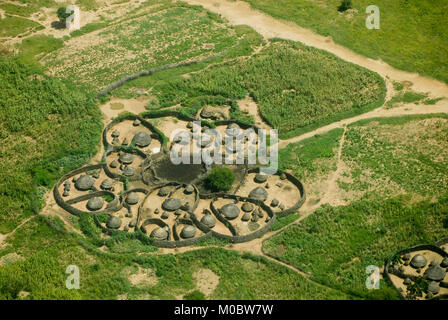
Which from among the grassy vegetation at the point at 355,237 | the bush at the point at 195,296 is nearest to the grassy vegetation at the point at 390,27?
the grassy vegetation at the point at 355,237

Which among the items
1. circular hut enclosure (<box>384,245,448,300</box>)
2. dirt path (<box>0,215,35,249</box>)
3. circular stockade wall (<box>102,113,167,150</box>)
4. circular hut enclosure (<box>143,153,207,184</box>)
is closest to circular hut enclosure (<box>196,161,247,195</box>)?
circular hut enclosure (<box>143,153,207,184</box>)

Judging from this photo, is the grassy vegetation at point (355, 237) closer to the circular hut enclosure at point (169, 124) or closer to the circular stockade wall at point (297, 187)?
the circular stockade wall at point (297, 187)

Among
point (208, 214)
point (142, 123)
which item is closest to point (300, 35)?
point (142, 123)

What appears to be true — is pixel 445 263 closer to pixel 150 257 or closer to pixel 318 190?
pixel 318 190
